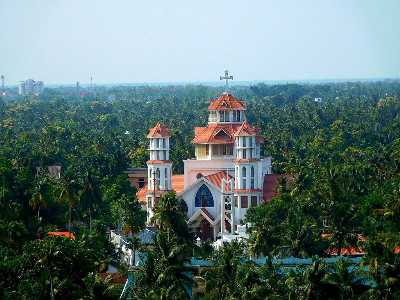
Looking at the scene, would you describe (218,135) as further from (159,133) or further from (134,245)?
(134,245)

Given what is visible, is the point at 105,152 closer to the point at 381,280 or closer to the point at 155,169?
the point at 155,169

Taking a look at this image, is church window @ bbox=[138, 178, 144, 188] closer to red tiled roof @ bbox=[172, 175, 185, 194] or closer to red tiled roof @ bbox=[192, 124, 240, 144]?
red tiled roof @ bbox=[172, 175, 185, 194]

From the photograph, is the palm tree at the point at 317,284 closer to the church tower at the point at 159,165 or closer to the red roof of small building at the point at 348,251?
the red roof of small building at the point at 348,251

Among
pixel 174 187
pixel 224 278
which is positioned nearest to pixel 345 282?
pixel 224 278

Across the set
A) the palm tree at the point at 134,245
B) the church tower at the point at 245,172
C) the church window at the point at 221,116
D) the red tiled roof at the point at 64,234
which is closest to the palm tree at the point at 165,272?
the palm tree at the point at 134,245

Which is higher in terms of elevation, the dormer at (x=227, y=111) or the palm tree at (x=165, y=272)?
the dormer at (x=227, y=111)

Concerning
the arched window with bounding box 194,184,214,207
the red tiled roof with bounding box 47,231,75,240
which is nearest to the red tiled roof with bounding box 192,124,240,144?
the arched window with bounding box 194,184,214,207
